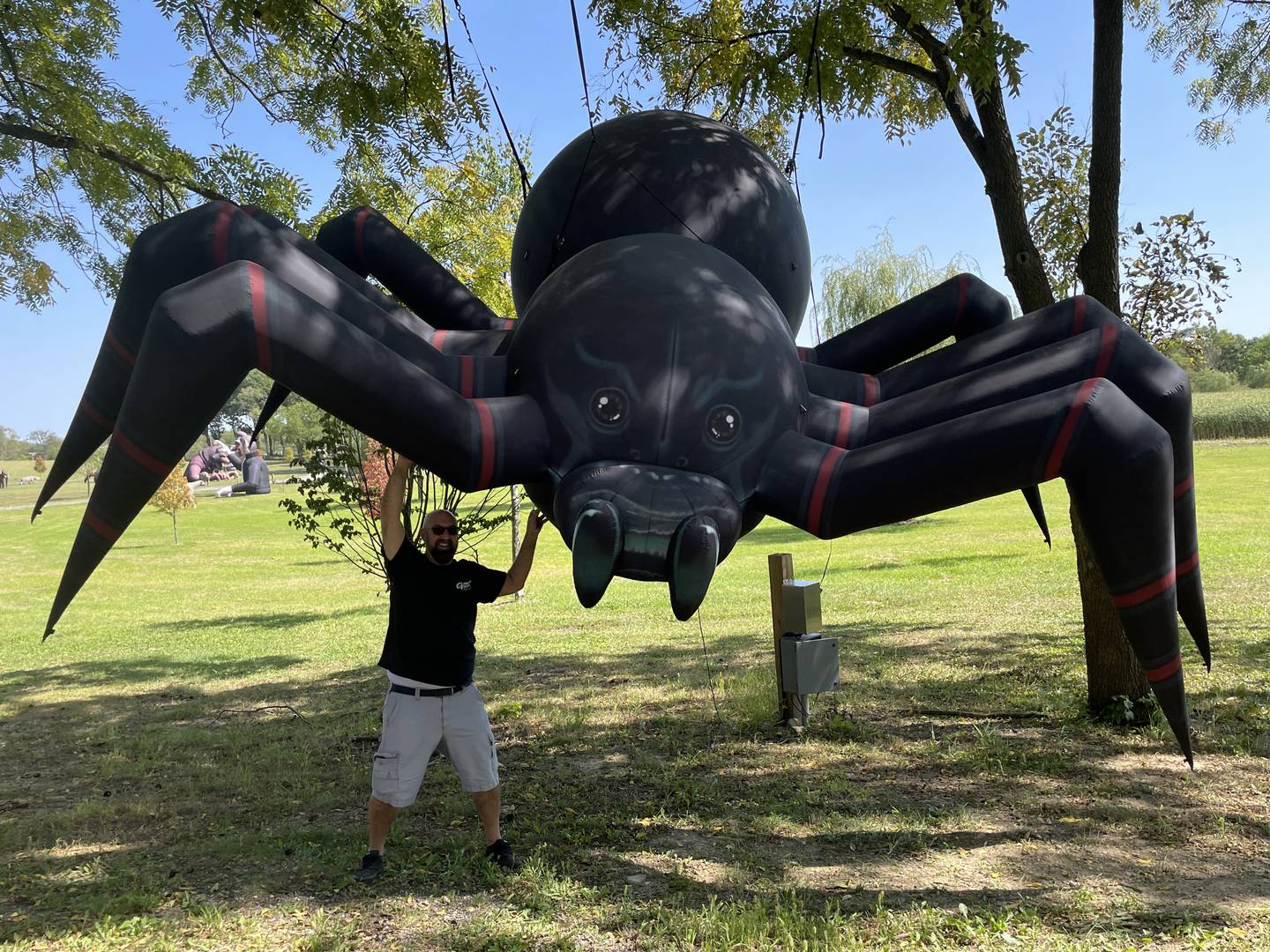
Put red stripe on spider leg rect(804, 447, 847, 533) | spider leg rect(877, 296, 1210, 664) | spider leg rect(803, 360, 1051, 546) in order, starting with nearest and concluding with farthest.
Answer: red stripe on spider leg rect(804, 447, 847, 533)
spider leg rect(877, 296, 1210, 664)
spider leg rect(803, 360, 1051, 546)

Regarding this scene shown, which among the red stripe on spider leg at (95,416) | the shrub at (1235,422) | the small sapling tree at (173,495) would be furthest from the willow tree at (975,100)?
the shrub at (1235,422)

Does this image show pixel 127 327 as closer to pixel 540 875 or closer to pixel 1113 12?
→ pixel 540 875

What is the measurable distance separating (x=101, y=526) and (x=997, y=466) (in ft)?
8.53

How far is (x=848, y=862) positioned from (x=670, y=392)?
11.6ft

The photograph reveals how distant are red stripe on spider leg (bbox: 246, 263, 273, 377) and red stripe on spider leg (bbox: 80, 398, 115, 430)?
3.89 feet

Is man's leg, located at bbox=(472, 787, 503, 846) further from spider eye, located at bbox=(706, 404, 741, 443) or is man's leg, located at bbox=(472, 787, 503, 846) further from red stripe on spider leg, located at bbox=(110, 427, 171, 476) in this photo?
spider eye, located at bbox=(706, 404, 741, 443)

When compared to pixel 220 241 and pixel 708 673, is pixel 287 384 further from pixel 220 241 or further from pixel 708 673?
pixel 708 673

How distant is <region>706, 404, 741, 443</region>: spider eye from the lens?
9.48ft

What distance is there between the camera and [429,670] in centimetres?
523

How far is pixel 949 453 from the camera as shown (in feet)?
9.64

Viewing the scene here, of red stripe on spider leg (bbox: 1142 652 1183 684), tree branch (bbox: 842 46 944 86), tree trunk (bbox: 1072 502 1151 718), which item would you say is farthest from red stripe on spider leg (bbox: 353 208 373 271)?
tree trunk (bbox: 1072 502 1151 718)

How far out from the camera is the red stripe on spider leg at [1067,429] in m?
2.90

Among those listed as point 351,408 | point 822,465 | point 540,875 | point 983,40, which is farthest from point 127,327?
point 983,40

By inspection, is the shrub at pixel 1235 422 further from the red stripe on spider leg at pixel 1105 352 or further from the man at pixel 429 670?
the red stripe on spider leg at pixel 1105 352
